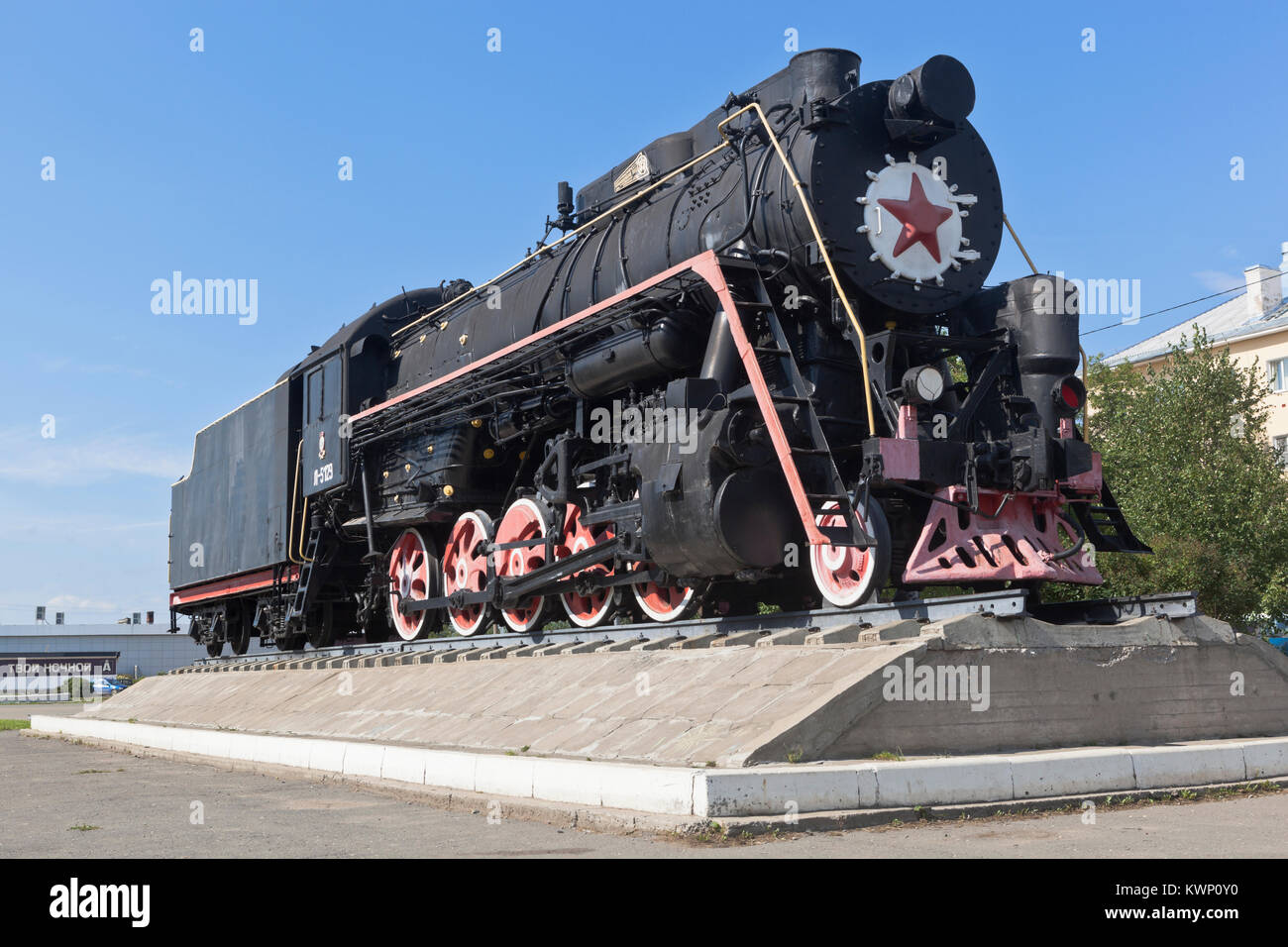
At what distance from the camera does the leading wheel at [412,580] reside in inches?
520

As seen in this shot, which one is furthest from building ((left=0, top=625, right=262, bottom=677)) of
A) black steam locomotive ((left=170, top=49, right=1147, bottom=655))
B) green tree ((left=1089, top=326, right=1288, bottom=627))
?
black steam locomotive ((left=170, top=49, right=1147, bottom=655))

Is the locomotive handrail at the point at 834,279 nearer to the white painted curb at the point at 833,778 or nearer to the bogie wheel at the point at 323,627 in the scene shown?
the white painted curb at the point at 833,778

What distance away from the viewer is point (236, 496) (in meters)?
18.2

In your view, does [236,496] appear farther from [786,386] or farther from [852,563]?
[852,563]

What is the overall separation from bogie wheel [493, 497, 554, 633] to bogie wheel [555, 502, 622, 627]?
7.6 inches

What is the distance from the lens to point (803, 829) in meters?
5.22

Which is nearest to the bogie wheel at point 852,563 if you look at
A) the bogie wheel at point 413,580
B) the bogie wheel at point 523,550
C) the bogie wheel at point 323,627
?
the bogie wheel at point 523,550

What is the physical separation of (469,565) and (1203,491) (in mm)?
14395

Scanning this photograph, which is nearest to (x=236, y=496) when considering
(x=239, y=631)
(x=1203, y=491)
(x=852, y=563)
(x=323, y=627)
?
(x=239, y=631)

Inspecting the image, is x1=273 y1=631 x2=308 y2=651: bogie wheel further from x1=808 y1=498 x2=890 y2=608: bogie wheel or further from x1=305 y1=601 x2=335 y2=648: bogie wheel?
x1=808 y1=498 x2=890 y2=608: bogie wheel
